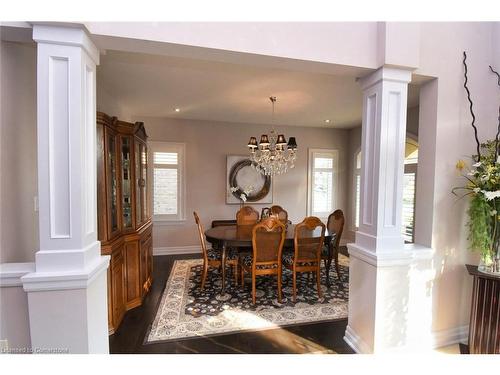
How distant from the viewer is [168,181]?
4.81 metres

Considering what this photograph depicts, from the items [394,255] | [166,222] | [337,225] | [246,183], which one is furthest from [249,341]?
[246,183]

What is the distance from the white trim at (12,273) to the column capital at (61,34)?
135 centimetres

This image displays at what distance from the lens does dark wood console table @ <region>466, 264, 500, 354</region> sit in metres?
1.80

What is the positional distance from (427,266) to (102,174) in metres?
3.11

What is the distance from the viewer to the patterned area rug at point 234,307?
2389mm

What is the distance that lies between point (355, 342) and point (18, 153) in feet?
9.83

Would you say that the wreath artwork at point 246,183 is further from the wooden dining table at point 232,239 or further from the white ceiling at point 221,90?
the wooden dining table at point 232,239

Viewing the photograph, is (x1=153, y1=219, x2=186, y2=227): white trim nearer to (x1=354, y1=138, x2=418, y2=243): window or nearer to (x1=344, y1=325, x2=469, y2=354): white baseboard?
(x1=354, y1=138, x2=418, y2=243): window

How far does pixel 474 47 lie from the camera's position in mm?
2061

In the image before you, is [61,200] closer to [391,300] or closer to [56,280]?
[56,280]

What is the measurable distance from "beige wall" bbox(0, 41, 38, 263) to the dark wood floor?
3.95ft

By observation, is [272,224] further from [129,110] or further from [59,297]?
[129,110]

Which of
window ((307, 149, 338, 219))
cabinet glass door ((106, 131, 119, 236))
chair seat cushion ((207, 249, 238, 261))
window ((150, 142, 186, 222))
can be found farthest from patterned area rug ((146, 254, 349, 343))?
window ((307, 149, 338, 219))
